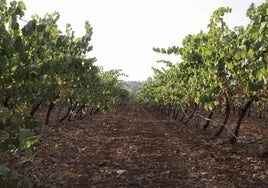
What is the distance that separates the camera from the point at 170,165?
11.6 metres

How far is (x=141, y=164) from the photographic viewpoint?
1161 centimetres

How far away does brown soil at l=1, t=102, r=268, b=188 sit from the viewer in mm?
9617

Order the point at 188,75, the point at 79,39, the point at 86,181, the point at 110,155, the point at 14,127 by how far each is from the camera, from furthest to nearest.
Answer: the point at 188,75, the point at 79,39, the point at 110,155, the point at 86,181, the point at 14,127

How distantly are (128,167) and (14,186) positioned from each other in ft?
27.8

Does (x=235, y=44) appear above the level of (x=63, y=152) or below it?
above

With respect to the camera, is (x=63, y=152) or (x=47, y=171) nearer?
(x=47, y=171)

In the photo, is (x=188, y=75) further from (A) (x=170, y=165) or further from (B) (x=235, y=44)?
(A) (x=170, y=165)

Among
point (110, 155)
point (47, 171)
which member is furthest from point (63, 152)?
point (47, 171)

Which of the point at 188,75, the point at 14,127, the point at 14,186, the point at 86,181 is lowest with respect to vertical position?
the point at 86,181

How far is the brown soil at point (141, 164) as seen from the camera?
962 cm

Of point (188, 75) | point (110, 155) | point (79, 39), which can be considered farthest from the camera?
point (188, 75)

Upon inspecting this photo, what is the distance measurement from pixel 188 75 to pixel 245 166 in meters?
11.5

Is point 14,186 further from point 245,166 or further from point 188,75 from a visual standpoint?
point 188,75

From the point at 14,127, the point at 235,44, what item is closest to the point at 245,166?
the point at 235,44
